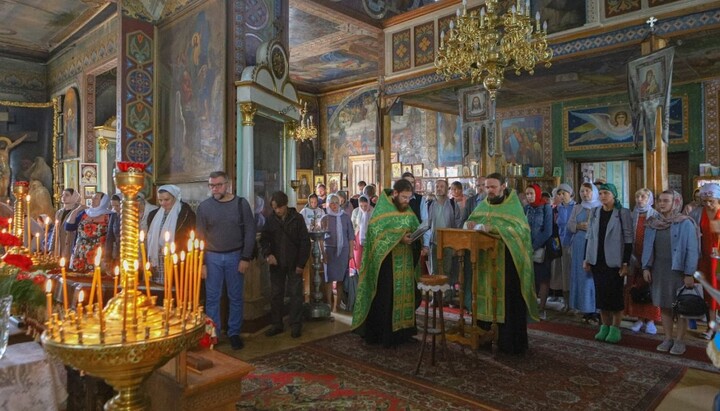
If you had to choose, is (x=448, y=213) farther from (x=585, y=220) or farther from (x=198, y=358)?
(x=198, y=358)

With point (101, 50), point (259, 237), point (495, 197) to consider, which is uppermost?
point (101, 50)

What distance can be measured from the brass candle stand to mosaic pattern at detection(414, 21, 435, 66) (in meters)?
8.56

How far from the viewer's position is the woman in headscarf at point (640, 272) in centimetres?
571

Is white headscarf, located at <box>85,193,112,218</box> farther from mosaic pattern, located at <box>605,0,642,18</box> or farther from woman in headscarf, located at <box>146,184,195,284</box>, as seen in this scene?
mosaic pattern, located at <box>605,0,642,18</box>

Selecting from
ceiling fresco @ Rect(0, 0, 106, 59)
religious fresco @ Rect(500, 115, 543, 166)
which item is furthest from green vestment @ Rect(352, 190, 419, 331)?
religious fresco @ Rect(500, 115, 543, 166)

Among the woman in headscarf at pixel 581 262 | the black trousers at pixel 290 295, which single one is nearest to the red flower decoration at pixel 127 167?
the black trousers at pixel 290 295

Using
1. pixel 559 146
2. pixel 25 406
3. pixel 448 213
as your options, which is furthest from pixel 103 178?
pixel 559 146

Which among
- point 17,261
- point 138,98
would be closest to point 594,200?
point 17,261

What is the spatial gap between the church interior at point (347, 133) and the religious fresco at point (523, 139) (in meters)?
0.04

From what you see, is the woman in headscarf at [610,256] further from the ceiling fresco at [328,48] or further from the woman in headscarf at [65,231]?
the woman in headscarf at [65,231]

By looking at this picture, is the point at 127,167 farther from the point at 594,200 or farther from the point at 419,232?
the point at 594,200

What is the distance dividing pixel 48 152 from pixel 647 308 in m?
14.5

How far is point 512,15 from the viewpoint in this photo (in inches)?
236

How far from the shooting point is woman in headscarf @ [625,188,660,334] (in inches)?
225
